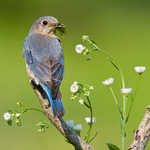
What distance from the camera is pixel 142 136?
11.3 ft

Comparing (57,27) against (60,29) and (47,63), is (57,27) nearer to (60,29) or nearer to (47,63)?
(60,29)

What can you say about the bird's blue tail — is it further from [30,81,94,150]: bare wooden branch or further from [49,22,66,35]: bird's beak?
[49,22,66,35]: bird's beak

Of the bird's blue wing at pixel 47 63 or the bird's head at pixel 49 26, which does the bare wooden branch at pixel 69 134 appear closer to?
the bird's blue wing at pixel 47 63

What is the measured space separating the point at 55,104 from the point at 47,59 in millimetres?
922

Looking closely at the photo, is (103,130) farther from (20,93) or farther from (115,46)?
(115,46)

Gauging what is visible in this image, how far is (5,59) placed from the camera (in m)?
10.1

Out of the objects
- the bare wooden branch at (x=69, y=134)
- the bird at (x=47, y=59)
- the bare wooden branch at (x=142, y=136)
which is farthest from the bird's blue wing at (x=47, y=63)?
the bare wooden branch at (x=142, y=136)

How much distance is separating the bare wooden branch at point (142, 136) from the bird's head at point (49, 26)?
2472 millimetres

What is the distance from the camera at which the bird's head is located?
5.80 metres

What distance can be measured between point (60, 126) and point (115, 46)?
746cm

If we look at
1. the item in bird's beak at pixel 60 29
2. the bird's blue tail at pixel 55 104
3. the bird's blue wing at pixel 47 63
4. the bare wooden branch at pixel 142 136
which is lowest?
the bare wooden branch at pixel 142 136

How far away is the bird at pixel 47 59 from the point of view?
429cm

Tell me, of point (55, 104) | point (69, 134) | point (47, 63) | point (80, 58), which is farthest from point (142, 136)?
point (80, 58)

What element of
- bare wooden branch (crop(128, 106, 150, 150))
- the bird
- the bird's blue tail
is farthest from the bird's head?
bare wooden branch (crop(128, 106, 150, 150))
